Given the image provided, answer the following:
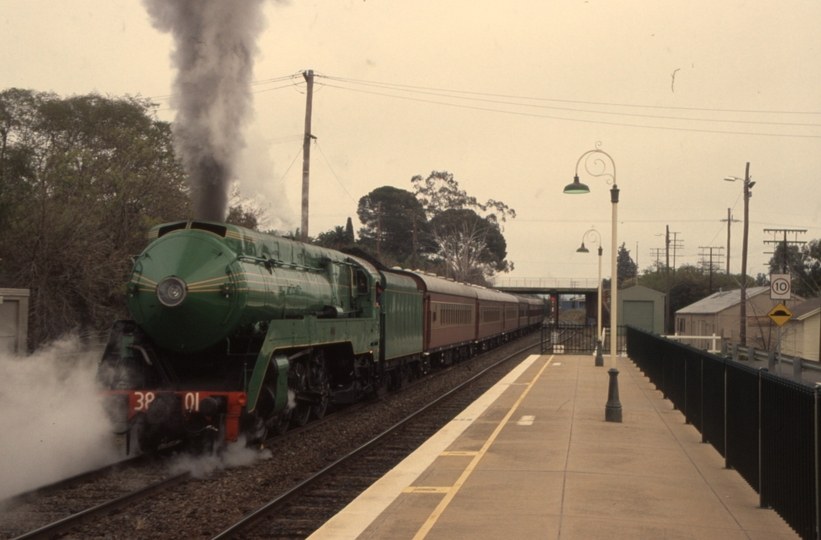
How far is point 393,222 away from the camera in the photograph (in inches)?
2739

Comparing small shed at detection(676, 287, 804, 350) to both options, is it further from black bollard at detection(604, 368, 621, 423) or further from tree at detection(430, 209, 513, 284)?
black bollard at detection(604, 368, 621, 423)

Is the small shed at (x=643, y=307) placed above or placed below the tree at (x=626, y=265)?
below

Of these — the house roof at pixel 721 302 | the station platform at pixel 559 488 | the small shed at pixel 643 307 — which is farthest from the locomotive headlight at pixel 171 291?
the small shed at pixel 643 307

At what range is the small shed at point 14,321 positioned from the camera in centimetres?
1781

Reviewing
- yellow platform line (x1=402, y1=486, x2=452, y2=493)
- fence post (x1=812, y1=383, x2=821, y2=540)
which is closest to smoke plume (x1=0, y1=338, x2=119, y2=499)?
yellow platform line (x1=402, y1=486, x2=452, y2=493)

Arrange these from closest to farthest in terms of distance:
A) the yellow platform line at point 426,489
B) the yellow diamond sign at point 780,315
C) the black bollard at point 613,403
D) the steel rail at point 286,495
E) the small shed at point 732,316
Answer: the steel rail at point 286,495
the yellow platform line at point 426,489
the black bollard at point 613,403
the yellow diamond sign at point 780,315
the small shed at point 732,316

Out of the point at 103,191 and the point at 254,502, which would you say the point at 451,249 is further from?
the point at 254,502

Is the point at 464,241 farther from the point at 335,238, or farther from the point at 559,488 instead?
the point at 559,488

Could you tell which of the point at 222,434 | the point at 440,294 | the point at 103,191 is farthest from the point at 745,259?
the point at 222,434

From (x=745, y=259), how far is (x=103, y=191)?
88.5 feet

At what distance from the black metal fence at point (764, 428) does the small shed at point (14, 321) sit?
14.9 m

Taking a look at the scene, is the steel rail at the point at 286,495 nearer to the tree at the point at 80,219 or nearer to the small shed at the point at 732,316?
the tree at the point at 80,219

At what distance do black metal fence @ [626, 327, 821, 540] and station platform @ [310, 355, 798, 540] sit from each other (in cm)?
30

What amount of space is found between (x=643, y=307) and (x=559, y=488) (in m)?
49.2
